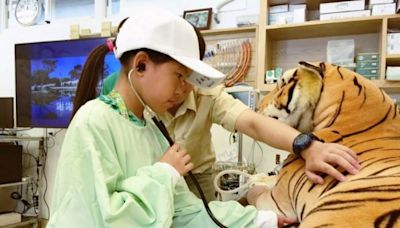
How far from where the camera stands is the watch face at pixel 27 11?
11.0 ft

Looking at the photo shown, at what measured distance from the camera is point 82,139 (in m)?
0.77

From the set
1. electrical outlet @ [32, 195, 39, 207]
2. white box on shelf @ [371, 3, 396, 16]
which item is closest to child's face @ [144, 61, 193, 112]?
white box on shelf @ [371, 3, 396, 16]

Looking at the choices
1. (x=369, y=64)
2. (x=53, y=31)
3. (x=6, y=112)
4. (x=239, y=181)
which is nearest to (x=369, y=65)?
(x=369, y=64)

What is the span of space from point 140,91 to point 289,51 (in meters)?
1.67

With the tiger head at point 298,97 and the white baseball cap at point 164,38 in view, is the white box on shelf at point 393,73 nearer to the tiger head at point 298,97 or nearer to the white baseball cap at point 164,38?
the tiger head at point 298,97

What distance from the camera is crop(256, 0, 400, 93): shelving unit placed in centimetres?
193

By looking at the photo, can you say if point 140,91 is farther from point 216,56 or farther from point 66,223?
point 216,56

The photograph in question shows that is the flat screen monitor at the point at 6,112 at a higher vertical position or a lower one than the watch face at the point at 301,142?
lower

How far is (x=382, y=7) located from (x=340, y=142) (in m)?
1.40

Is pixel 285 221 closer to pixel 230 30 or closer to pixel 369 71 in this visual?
pixel 369 71

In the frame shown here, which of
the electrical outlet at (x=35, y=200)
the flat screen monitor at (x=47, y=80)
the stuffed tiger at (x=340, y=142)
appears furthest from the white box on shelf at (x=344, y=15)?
the electrical outlet at (x=35, y=200)

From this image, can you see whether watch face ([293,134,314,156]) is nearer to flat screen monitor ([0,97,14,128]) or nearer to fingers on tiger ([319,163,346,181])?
fingers on tiger ([319,163,346,181])

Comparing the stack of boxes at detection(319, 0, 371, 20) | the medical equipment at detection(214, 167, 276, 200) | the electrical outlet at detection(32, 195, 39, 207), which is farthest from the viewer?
the electrical outlet at detection(32, 195, 39, 207)

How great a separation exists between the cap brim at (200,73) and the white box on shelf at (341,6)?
4.61 ft
